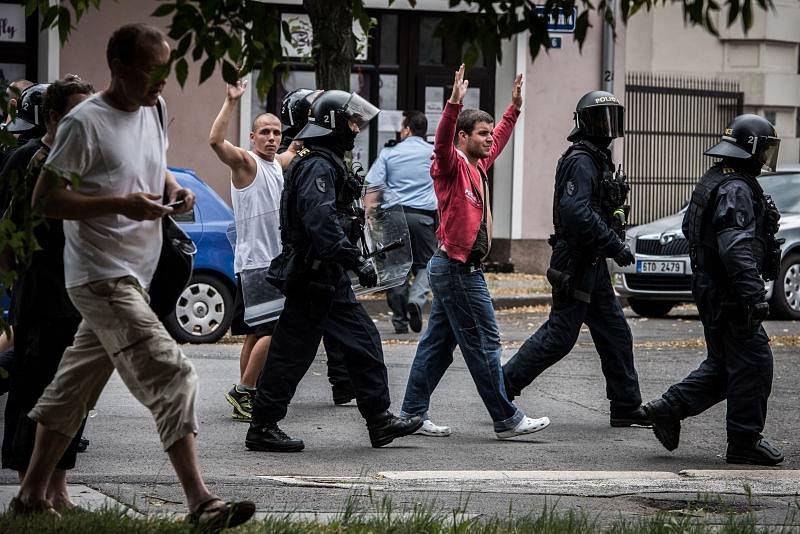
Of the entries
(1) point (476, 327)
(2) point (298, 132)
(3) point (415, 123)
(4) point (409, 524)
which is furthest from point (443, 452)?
(3) point (415, 123)

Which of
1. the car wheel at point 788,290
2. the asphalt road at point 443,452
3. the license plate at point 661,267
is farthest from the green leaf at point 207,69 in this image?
the car wheel at point 788,290

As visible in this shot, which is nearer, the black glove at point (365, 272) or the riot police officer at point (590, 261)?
the black glove at point (365, 272)

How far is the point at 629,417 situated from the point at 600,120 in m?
1.74

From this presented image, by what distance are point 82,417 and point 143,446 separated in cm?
234

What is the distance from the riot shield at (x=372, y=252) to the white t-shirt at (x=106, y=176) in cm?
314

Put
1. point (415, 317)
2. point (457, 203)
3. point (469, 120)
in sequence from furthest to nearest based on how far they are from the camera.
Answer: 1. point (415, 317)
2. point (469, 120)
3. point (457, 203)

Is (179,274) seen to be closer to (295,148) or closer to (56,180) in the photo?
(56,180)

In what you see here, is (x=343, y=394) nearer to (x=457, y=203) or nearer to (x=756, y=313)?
(x=457, y=203)

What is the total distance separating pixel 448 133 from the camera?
782 centimetres

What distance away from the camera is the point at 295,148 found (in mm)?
9820

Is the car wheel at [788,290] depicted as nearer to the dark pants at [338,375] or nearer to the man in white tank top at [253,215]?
the dark pants at [338,375]

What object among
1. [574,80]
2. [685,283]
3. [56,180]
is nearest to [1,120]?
[56,180]

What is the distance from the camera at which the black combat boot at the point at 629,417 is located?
A: 866cm

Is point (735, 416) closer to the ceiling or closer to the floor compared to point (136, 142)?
closer to the floor
